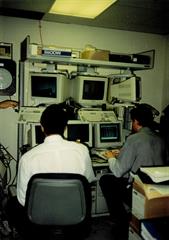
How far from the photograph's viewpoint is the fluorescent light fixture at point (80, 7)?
2.76 meters

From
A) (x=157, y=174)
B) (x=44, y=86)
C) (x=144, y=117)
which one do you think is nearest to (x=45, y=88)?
(x=44, y=86)

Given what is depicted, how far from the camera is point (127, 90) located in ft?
9.90

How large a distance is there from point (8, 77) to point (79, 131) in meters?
1.23

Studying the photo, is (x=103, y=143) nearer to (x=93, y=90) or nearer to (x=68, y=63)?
(x=93, y=90)

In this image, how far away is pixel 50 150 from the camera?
171cm

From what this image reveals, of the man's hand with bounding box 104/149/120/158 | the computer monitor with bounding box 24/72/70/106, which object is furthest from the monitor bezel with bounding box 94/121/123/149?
the computer monitor with bounding box 24/72/70/106

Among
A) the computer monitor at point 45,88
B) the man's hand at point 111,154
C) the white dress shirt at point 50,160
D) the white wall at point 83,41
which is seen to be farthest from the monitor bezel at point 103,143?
the white dress shirt at point 50,160

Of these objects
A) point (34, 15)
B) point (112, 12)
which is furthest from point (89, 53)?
point (34, 15)

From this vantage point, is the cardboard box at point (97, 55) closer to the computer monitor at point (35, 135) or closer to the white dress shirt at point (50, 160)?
the computer monitor at point (35, 135)

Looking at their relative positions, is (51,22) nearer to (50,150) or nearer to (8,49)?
(8,49)

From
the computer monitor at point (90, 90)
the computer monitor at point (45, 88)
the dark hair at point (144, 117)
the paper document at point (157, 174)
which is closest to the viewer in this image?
the paper document at point (157, 174)

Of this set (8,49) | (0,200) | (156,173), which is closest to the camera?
(156,173)

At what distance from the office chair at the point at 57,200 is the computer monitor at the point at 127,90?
1.54 metres

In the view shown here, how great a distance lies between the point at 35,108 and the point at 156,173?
1.55 m
